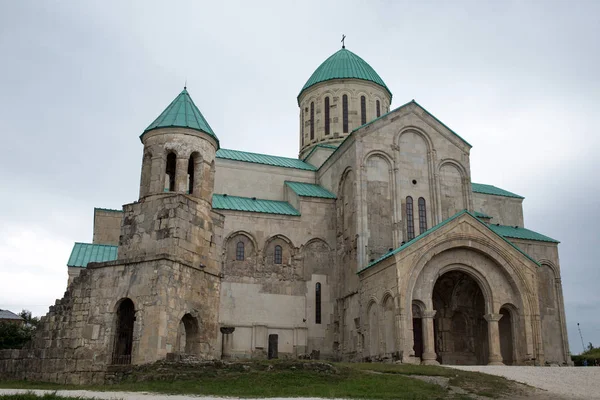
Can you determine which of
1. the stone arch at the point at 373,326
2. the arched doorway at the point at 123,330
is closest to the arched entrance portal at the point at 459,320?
the stone arch at the point at 373,326

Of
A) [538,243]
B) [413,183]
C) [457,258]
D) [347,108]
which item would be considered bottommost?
[457,258]

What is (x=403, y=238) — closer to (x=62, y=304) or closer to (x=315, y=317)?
(x=315, y=317)

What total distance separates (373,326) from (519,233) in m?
12.4

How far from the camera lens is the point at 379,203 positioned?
2612cm

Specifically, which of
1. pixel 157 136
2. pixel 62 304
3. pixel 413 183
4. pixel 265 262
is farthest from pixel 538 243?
pixel 62 304

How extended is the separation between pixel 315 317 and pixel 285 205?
5674 millimetres

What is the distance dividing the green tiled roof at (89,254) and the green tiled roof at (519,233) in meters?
19.3

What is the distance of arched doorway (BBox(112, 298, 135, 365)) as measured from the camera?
16.6 m

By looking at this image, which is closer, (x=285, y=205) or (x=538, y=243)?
(x=285, y=205)

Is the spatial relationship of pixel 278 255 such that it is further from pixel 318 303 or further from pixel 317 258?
pixel 318 303

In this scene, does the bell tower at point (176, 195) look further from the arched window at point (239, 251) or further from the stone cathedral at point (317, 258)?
the arched window at point (239, 251)

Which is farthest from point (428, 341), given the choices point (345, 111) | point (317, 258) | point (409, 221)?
point (345, 111)

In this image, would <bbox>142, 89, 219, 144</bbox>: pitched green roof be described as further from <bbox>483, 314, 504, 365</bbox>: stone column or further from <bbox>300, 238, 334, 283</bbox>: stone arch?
<bbox>483, 314, 504, 365</bbox>: stone column

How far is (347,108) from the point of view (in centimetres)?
3250
